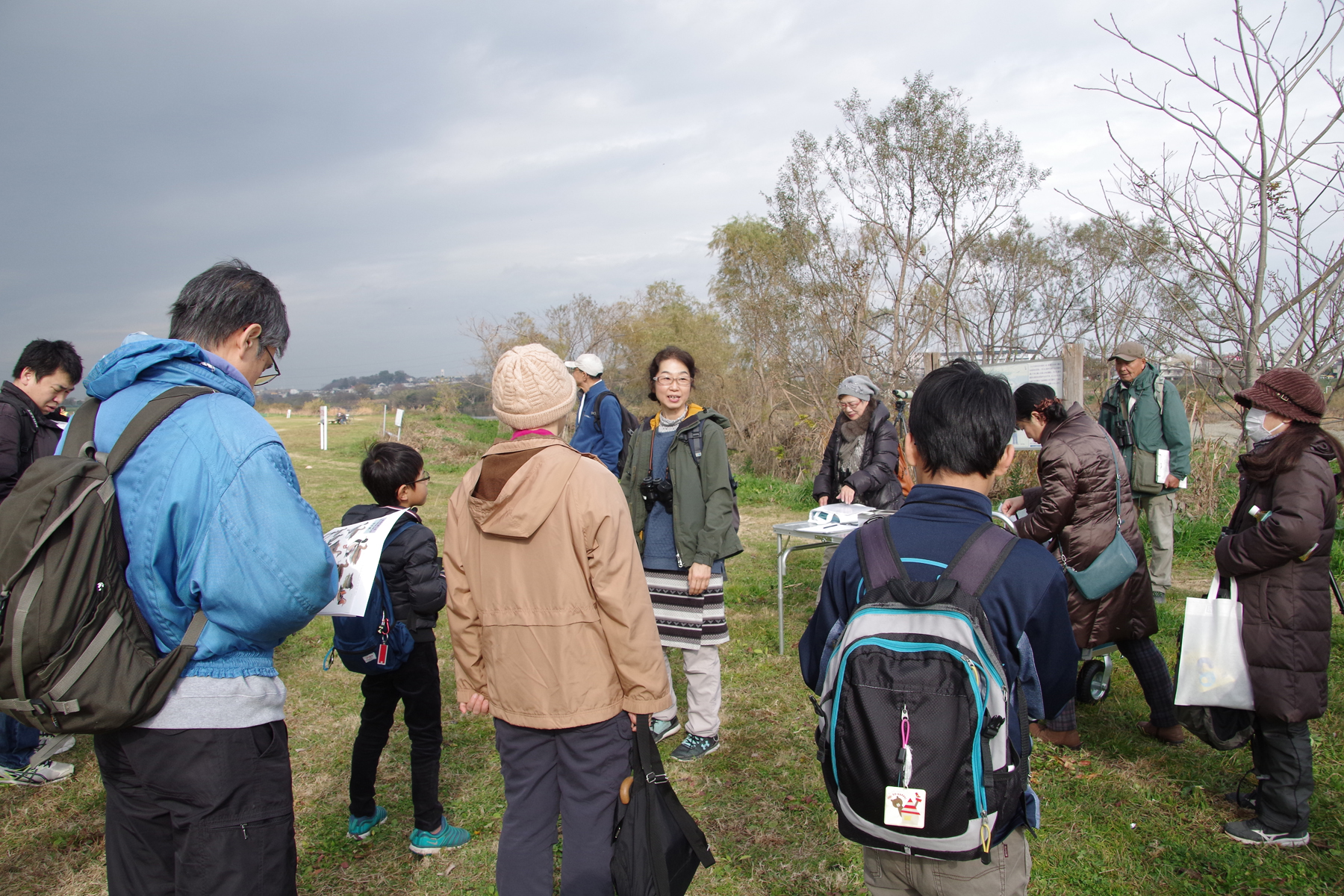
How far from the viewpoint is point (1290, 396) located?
9.41 feet

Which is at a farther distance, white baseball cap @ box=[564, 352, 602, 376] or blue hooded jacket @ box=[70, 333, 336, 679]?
white baseball cap @ box=[564, 352, 602, 376]

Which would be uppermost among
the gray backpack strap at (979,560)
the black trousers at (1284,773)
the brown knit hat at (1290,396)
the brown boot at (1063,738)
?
the brown knit hat at (1290,396)

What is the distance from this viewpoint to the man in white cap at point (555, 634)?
2.10 metres

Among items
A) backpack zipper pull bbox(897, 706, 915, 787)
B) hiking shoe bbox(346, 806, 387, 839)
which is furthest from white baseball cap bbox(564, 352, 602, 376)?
backpack zipper pull bbox(897, 706, 915, 787)

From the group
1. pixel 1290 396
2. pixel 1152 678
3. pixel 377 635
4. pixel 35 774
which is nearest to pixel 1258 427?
pixel 1290 396

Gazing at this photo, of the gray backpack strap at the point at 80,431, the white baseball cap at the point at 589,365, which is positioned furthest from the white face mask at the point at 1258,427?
the white baseball cap at the point at 589,365

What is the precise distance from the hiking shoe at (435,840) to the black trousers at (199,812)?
1.39 metres

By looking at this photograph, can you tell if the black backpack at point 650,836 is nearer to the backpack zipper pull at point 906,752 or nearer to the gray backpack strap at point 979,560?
the backpack zipper pull at point 906,752

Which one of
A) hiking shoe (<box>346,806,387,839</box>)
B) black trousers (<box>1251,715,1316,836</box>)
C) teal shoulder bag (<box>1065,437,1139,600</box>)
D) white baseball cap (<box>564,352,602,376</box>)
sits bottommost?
hiking shoe (<box>346,806,387,839</box>)

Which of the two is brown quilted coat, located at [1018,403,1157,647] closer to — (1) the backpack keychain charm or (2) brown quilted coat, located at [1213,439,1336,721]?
(2) brown quilted coat, located at [1213,439,1336,721]

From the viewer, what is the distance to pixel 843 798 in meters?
1.58

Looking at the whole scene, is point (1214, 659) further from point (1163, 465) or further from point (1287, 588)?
point (1163, 465)

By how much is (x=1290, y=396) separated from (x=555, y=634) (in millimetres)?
2838

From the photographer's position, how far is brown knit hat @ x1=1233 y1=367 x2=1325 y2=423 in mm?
2838
